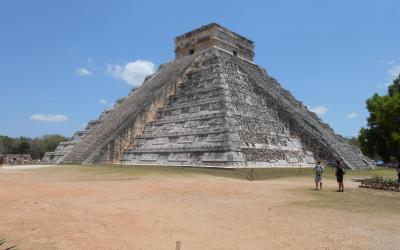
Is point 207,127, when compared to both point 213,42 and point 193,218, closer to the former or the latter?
point 213,42

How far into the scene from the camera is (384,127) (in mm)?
15172

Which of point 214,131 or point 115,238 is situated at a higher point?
point 214,131

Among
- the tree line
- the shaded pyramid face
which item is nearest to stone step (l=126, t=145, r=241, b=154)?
the shaded pyramid face

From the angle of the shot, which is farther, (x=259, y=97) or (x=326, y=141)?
(x=259, y=97)

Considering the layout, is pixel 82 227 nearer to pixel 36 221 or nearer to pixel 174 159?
pixel 36 221

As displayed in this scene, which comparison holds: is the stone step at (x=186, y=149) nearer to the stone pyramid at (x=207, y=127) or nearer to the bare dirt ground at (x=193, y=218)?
the stone pyramid at (x=207, y=127)

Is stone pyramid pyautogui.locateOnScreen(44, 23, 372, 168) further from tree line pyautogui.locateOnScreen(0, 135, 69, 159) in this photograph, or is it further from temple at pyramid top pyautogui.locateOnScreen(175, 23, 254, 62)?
tree line pyautogui.locateOnScreen(0, 135, 69, 159)

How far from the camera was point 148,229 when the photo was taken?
20.1 feet

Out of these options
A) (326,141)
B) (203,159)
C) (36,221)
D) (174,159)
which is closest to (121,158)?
(174,159)

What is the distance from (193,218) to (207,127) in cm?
1258

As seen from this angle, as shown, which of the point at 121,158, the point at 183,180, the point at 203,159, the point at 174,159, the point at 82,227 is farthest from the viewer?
the point at 121,158

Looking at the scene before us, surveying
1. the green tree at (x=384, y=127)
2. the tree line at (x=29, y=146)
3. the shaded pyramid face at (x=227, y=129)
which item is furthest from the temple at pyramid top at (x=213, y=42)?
the tree line at (x=29, y=146)

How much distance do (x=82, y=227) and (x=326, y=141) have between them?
1889cm

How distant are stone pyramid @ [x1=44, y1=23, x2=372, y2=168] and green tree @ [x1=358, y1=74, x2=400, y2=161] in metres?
4.37
